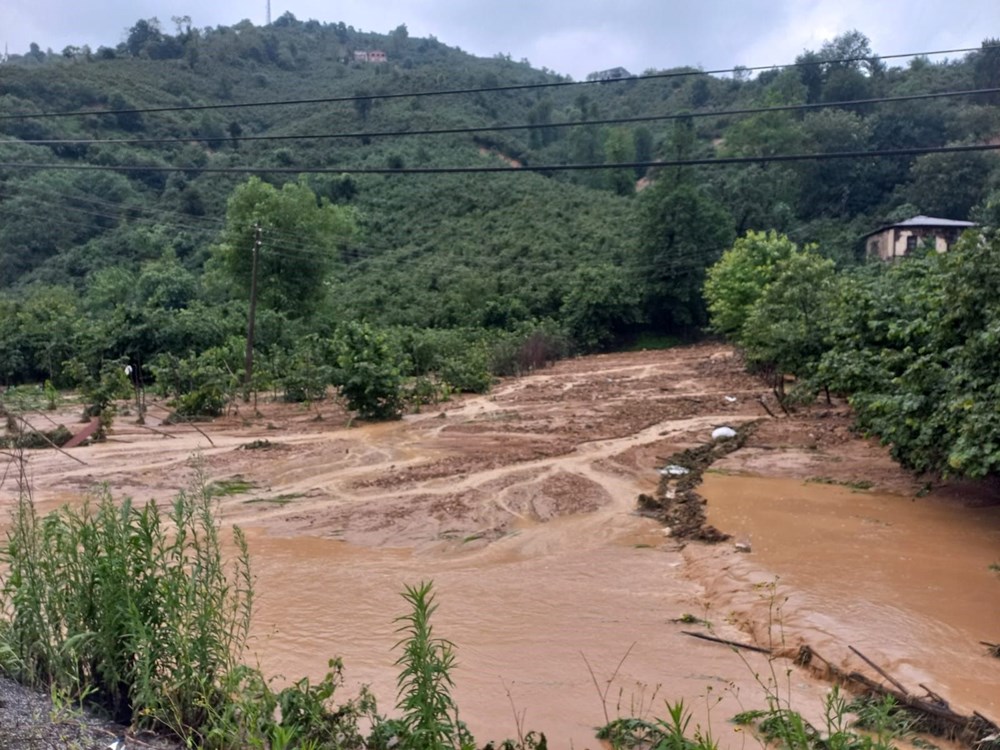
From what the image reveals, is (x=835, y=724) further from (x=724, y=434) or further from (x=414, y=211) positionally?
(x=414, y=211)

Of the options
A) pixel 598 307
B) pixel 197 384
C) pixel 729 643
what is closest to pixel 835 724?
pixel 729 643

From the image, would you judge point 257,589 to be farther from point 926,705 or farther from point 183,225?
point 183,225

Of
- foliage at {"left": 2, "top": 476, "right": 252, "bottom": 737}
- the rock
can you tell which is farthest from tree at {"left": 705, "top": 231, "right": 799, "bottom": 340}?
foliage at {"left": 2, "top": 476, "right": 252, "bottom": 737}

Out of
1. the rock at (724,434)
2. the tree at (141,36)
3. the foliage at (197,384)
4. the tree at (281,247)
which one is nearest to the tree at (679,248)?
the tree at (281,247)

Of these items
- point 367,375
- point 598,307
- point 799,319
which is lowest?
point 367,375

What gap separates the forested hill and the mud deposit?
10110 mm

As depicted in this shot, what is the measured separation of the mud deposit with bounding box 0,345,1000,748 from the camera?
22.0ft

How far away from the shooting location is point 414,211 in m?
55.3

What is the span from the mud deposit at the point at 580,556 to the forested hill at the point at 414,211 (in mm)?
10110

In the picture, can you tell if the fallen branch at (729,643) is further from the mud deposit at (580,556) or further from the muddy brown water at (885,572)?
the muddy brown water at (885,572)

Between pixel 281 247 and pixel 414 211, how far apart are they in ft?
74.1

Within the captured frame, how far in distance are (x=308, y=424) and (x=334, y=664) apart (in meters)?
15.1

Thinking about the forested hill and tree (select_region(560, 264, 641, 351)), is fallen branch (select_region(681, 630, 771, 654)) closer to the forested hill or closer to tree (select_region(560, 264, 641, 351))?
the forested hill

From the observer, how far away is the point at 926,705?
5.68 meters
